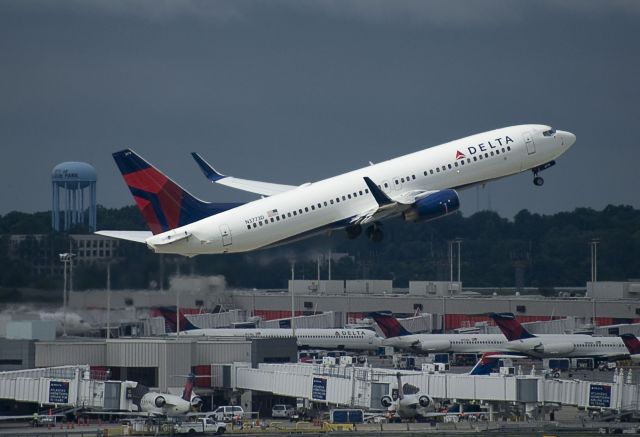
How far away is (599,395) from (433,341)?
1896 inches

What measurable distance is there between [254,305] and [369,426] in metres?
75.1

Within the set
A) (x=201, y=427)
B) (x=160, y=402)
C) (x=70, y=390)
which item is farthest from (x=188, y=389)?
(x=70, y=390)

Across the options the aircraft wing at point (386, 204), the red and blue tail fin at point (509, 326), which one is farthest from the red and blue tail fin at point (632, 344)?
the aircraft wing at point (386, 204)

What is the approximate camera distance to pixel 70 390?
100125 millimetres

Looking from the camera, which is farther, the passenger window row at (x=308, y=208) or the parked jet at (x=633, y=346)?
the parked jet at (x=633, y=346)

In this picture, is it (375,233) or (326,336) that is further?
(326,336)

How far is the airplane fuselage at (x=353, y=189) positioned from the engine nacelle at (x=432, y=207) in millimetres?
1248

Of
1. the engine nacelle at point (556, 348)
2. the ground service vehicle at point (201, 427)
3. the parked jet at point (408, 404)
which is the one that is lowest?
the ground service vehicle at point (201, 427)

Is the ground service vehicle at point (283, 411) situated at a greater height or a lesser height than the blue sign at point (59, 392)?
lesser

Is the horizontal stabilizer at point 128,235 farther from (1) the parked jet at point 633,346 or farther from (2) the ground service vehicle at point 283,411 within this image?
(1) the parked jet at point 633,346

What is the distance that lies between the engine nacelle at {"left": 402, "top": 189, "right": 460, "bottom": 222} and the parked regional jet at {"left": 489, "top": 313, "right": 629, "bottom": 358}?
44.2 metres

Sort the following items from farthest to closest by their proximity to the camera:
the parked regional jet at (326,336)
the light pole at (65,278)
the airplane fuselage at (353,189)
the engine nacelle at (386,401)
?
the parked regional jet at (326,336) < the engine nacelle at (386,401) < the light pole at (65,278) < the airplane fuselage at (353,189)

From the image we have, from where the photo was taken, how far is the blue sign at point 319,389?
102 m

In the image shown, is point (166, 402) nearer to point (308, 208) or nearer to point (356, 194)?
point (308, 208)
